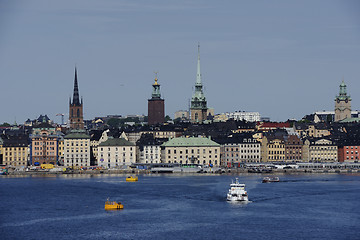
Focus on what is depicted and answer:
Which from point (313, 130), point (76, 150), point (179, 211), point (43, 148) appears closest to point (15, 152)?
point (43, 148)

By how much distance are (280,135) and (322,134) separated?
582 inches

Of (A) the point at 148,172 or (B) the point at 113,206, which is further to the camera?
(A) the point at 148,172

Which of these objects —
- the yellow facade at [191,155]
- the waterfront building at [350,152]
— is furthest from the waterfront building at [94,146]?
the waterfront building at [350,152]

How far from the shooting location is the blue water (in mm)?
52750

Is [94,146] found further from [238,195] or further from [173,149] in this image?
[238,195]

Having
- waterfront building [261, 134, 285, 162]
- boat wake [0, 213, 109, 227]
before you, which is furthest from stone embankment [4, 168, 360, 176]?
boat wake [0, 213, 109, 227]

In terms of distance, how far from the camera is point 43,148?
12012 centimetres

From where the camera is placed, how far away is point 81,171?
109 meters

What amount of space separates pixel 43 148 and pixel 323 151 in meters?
35.1

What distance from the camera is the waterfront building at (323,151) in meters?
121

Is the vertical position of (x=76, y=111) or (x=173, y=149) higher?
(x=76, y=111)

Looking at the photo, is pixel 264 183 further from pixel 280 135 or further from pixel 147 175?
pixel 280 135

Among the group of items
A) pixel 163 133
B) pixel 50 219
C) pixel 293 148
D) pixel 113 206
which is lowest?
pixel 50 219

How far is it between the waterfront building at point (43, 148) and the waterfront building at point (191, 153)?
577 inches
